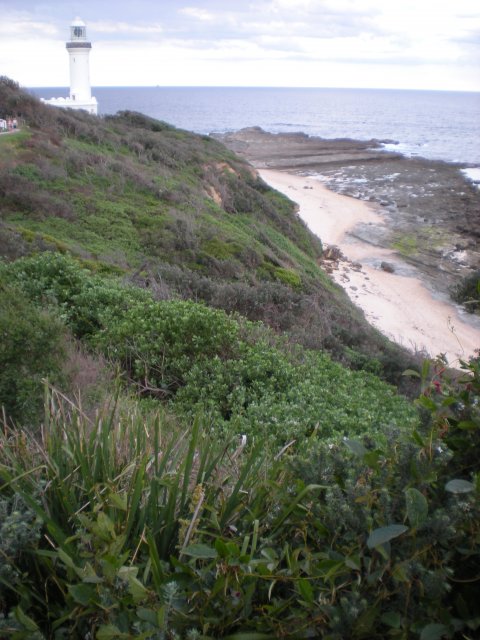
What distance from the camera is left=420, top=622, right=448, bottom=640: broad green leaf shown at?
1.62m

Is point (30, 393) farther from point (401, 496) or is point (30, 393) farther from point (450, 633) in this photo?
point (450, 633)

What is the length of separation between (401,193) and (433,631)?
166 feet

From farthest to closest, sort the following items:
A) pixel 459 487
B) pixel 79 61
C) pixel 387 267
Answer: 1. pixel 79 61
2. pixel 387 267
3. pixel 459 487

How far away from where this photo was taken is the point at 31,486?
241 cm

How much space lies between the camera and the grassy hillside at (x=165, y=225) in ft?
35.7

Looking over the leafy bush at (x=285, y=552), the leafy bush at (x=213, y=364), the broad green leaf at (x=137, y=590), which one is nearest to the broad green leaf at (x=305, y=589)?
the leafy bush at (x=285, y=552)

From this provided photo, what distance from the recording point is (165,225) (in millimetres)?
15719

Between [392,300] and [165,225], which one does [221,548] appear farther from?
[392,300]

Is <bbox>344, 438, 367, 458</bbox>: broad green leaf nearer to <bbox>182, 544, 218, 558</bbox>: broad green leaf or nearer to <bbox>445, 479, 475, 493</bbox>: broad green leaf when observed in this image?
<bbox>445, 479, 475, 493</bbox>: broad green leaf

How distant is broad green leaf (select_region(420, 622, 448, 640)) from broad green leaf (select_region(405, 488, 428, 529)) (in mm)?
256

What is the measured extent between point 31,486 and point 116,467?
361mm

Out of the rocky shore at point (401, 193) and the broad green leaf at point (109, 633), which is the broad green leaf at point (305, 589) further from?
the rocky shore at point (401, 193)

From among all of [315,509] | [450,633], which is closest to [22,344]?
[315,509]

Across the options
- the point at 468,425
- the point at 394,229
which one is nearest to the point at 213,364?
the point at 468,425
